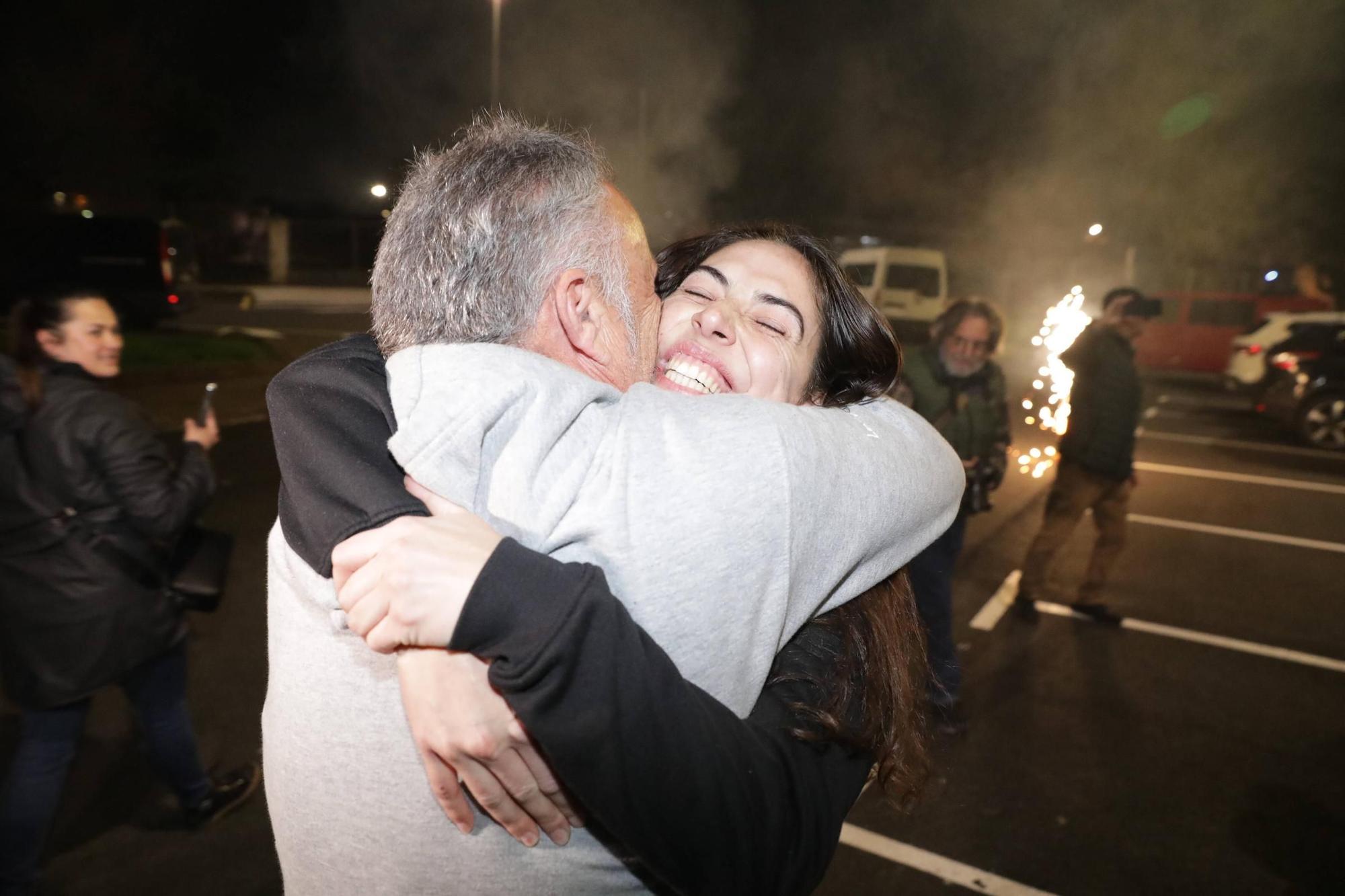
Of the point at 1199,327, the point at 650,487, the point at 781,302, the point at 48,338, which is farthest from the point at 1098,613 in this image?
the point at 1199,327

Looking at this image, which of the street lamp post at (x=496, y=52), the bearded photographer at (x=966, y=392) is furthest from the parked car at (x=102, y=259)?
the bearded photographer at (x=966, y=392)

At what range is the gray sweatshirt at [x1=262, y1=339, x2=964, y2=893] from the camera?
2.85ft

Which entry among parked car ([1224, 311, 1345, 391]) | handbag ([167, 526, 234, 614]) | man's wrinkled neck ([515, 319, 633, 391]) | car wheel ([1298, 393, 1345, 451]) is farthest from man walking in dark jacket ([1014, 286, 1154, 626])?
parked car ([1224, 311, 1345, 391])

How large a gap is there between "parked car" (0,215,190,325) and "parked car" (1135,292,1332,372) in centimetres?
1691

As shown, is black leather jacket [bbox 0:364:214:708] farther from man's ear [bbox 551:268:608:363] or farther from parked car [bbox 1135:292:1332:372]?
parked car [bbox 1135:292:1332:372]

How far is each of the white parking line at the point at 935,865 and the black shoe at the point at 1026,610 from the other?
2271 millimetres

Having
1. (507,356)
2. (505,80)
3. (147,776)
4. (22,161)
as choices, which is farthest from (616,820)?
(22,161)

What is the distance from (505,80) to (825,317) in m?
15.9

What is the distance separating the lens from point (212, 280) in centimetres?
2844

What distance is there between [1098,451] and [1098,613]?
3.11 feet

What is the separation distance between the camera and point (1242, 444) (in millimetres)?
10367

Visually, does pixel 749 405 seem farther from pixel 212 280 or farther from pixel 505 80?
pixel 212 280

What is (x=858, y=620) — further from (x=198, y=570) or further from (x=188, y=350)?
(x=188, y=350)

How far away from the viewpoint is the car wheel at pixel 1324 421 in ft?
33.0
